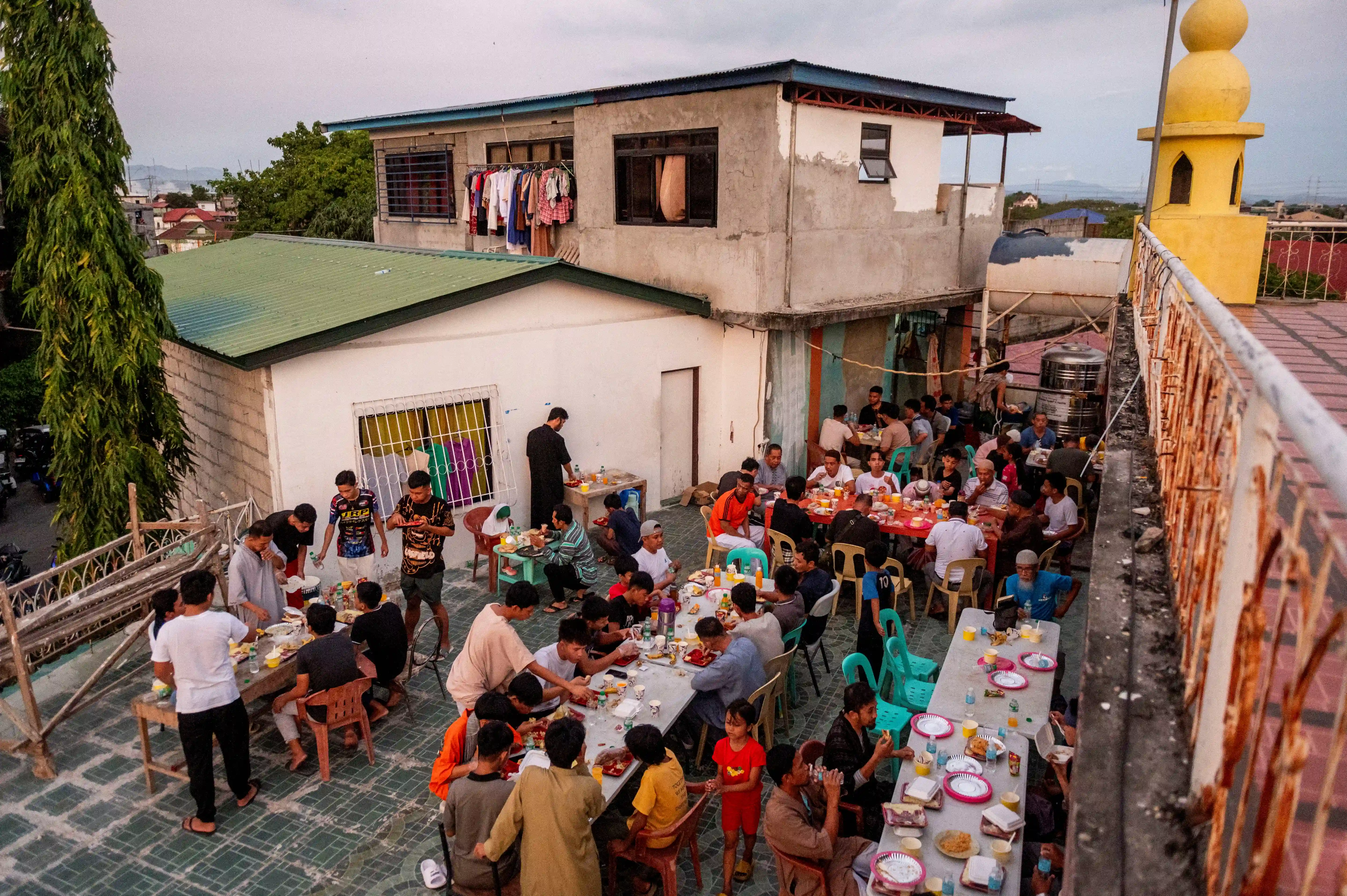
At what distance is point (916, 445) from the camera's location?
49.9 ft

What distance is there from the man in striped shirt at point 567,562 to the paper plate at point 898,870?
19.4 ft

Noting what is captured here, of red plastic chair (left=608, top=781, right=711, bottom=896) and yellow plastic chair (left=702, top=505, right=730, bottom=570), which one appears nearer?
red plastic chair (left=608, top=781, right=711, bottom=896)

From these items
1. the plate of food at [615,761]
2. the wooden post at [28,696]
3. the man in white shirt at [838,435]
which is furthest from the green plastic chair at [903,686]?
the wooden post at [28,696]

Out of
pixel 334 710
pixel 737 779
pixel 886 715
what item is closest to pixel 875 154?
pixel 886 715

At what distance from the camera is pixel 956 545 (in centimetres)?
1030

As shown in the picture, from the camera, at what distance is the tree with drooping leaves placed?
33.9ft

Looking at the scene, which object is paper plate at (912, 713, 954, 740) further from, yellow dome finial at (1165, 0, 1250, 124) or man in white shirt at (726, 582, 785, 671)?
yellow dome finial at (1165, 0, 1250, 124)

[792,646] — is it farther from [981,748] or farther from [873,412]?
[873,412]

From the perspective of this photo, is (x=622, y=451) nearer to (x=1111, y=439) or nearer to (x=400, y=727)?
(x=400, y=727)

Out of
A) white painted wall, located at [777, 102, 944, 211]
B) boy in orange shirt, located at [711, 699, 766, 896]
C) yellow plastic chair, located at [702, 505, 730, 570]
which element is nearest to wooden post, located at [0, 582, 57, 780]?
boy in orange shirt, located at [711, 699, 766, 896]

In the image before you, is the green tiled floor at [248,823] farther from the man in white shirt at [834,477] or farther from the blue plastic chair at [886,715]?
the man in white shirt at [834,477]

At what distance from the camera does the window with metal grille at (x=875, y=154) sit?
15.5 m

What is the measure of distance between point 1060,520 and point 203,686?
31.2 feet

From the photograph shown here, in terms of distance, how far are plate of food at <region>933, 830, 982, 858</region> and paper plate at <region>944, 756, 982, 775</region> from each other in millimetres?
630
